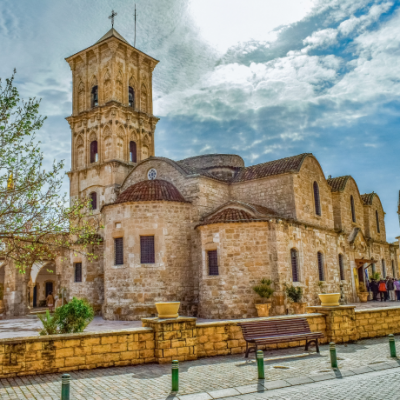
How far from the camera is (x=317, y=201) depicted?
23.1m

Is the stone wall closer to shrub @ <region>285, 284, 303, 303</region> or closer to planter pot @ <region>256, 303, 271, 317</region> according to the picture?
planter pot @ <region>256, 303, 271, 317</region>

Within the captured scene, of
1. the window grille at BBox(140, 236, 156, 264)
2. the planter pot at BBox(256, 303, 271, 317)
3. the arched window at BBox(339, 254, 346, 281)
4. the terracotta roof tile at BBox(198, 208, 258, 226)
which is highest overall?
the terracotta roof tile at BBox(198, 208, 258, 226)

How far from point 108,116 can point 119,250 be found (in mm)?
12322

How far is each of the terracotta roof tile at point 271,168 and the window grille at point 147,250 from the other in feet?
21.9

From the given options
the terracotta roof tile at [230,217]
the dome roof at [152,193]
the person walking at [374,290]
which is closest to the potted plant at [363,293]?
the person walking at [374,290]

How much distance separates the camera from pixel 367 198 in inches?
1203

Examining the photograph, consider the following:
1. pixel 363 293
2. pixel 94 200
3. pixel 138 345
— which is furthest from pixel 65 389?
pixel 363 293

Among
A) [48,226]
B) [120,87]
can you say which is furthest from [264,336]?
[120,87]

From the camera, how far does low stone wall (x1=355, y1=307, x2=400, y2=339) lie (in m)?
11.1

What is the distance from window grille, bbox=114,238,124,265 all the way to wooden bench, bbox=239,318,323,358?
33.0 feet

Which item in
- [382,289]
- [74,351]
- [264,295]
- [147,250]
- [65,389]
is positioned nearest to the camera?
[65,389]

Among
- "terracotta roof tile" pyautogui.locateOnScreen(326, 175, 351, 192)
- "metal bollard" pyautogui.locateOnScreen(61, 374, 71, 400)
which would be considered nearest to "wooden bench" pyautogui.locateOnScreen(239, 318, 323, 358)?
"metal bollard" pyautogui.locateOnScreen(61, 374, 71, 400)

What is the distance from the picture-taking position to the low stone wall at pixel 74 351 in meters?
7.40

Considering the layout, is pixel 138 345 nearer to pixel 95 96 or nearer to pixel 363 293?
pixel 363 293
